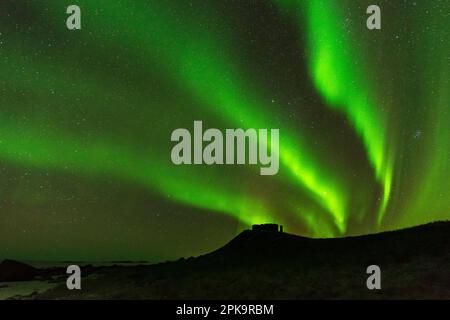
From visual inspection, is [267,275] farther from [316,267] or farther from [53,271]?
[53,271]

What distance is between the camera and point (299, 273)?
59.5 ft

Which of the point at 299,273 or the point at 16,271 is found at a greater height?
the point at 299,273

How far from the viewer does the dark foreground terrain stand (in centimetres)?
1530

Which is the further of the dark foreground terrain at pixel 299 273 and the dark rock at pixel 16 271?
the dark rock at pixel 16 271

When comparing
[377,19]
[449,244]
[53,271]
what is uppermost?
[377,19]

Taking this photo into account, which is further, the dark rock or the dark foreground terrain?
the dark rock

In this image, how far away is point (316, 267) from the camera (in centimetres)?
1925

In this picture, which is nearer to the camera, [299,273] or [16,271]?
[299,273]

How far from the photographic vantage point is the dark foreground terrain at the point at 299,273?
15305 mm

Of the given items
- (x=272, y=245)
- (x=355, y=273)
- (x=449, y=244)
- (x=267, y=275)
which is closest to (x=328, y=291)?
(x=355, y=273)
